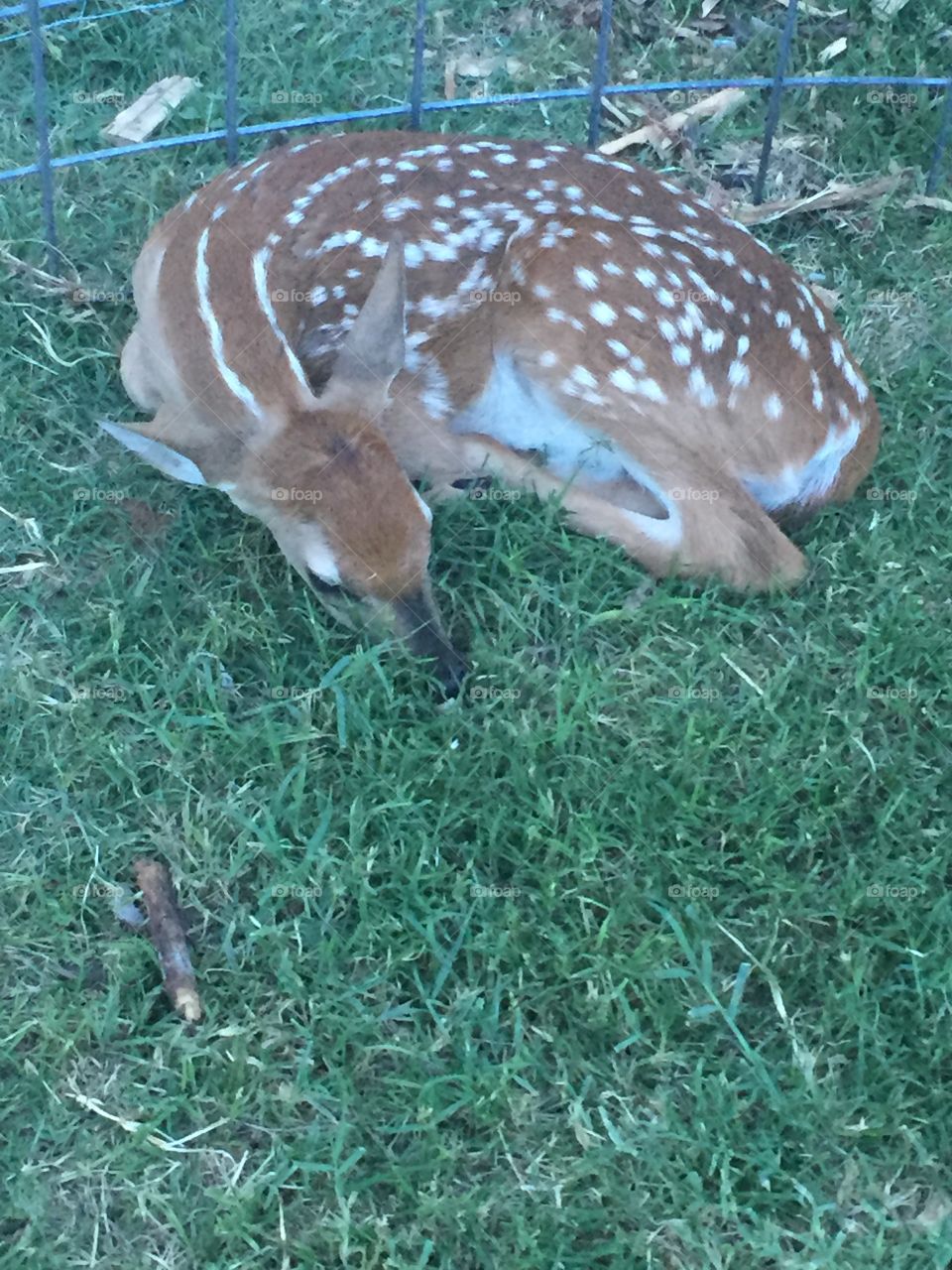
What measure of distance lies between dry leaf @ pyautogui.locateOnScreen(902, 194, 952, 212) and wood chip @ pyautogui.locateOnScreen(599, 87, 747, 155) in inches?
28.7

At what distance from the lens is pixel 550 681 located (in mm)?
3543

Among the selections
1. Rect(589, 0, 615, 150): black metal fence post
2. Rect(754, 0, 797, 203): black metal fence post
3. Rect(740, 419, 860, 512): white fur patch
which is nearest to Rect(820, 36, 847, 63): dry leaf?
Rect(754, 0, 797, 203): black metal fence post

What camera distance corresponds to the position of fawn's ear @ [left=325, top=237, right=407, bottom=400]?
354cm

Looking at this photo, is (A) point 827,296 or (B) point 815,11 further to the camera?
(B) point 815,11

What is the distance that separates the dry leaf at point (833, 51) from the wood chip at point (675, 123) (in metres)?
0.34

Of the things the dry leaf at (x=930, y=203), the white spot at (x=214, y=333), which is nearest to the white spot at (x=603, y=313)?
the white spot at (x=214, y=333)

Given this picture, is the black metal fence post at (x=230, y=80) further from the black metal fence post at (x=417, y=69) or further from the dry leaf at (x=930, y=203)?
the dry leaf at (x=930, y=203)

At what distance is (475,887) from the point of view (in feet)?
10.3

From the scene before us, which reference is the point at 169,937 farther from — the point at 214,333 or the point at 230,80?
the point at 230,80

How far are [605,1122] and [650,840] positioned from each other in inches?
25.3

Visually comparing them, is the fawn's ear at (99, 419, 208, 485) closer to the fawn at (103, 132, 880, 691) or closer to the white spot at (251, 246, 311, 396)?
the fawn at (103, 132, 880, 691)

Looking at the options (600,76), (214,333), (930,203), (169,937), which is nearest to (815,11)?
(930,203)

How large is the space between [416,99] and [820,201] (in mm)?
1349

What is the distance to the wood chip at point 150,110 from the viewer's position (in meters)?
4.82
